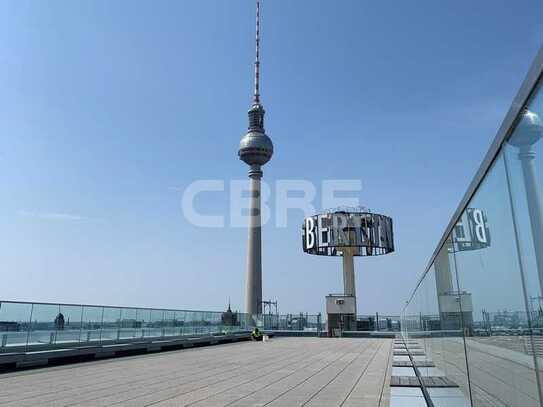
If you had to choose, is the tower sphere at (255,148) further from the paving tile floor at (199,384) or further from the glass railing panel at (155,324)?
the paving tile floor at (199,384)

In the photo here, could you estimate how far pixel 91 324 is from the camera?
16.5m

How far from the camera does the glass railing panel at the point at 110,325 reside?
17.2 metres

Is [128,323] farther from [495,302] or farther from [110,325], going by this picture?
[495,302]

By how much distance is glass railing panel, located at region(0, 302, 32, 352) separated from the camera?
41.1 feet

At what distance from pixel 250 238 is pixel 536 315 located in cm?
7723

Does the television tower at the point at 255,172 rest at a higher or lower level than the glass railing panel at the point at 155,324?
higher

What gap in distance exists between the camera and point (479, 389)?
3342mm

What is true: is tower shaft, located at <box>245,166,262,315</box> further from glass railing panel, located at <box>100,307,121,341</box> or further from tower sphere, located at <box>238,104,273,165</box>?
glass railing panel, located at <box>100,307,121,341</box>

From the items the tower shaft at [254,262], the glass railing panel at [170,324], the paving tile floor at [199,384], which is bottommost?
the paving tile floor at [199,384]

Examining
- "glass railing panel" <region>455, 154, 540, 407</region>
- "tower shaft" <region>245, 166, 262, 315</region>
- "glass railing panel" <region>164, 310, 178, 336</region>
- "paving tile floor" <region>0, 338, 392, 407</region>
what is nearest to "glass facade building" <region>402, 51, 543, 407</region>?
"glass railing panel" <region>455, 154, 540, 407</region>

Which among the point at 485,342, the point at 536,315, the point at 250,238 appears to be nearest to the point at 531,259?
the point at 536,315

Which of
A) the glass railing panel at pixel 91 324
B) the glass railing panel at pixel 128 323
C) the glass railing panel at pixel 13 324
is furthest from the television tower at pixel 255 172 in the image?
the glass railing panel at pixel 13 324

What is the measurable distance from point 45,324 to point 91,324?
237 cm

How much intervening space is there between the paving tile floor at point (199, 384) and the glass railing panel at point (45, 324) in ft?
5.19
